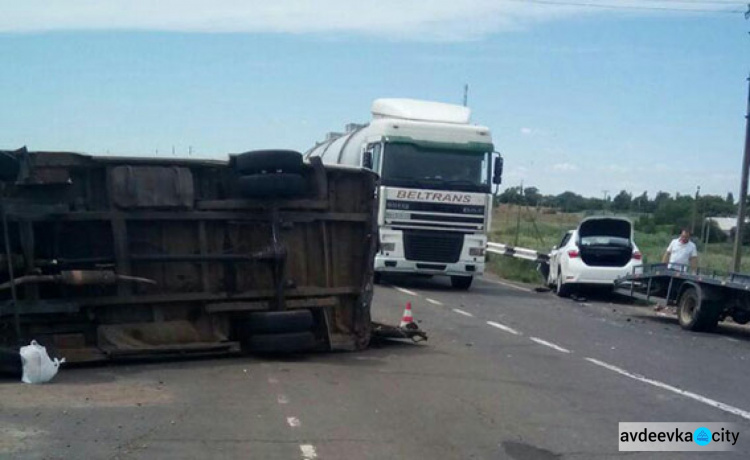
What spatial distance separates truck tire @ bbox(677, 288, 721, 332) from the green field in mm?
1078

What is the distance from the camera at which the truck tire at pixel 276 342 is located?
10.9 m

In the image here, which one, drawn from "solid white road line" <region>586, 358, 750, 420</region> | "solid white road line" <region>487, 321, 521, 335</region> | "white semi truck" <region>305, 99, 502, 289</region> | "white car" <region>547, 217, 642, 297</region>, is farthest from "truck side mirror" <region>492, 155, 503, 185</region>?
"solid white road line" <region>586, 358, 750, 420</region>

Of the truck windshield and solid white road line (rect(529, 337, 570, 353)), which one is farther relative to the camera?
the truck windshield

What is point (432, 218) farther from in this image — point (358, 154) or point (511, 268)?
point (511, 268)

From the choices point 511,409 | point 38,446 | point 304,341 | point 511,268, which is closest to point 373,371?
point 304,341

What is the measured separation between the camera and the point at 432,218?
22656 mm

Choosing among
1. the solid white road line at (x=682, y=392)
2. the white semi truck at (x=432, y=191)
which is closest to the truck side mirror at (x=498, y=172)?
the white semi truck at (x=432, y=191)

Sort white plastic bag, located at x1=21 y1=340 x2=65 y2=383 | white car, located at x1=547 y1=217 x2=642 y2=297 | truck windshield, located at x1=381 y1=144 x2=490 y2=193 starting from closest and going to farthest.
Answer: white plastic bag, located at x1=21 y1=340 x2=65 y2=383
truck windshield, located at x1=381 y1=144 x2=490 y2=193
white car, located at x1=547 y1=217 x2=642 y2=297

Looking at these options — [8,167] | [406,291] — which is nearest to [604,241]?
[406,291]

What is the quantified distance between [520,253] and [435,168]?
9324 millimetres

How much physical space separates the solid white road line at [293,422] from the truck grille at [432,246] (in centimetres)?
1476

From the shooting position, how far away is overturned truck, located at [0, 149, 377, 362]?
1010 centimetres
